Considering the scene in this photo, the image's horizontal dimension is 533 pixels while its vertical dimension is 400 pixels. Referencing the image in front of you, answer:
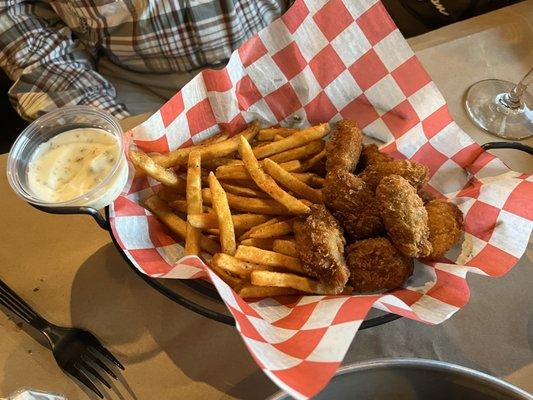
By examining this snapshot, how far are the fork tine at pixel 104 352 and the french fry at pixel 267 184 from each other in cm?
52

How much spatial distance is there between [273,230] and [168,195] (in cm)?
32

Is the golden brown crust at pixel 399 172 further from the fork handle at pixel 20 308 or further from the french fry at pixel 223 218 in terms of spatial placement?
the fork handle at pixel 20 308

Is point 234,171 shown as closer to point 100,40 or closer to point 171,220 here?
point 171,220

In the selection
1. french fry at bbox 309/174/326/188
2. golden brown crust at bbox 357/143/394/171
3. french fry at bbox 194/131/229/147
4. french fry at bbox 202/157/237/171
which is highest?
french fry at bbox 194/131/229/147

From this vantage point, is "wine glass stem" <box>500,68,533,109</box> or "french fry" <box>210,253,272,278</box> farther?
"wine glass stem" <box>500,68,533,109</box>

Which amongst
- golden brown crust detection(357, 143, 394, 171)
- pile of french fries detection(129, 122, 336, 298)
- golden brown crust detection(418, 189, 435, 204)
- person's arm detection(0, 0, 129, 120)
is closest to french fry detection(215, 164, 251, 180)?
pile of french fries detection(129, 122, 336, 298)

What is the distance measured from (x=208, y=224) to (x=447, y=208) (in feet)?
1.87

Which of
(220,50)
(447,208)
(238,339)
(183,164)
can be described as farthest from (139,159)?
(220,50)

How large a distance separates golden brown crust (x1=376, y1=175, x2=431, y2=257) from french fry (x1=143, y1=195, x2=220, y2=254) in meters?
0.42

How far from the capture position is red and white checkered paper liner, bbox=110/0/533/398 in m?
1.03

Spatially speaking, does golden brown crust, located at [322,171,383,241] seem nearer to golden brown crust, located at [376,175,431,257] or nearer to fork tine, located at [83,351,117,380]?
golden brown crust, located at [376,175,431,257]

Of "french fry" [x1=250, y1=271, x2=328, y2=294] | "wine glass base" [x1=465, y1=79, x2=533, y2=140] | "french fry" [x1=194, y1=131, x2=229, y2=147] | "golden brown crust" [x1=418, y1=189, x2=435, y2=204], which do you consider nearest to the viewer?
"french fry" [x1=250, y1=271, x2=328, y2=294]

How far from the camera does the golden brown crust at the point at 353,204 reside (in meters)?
1.13

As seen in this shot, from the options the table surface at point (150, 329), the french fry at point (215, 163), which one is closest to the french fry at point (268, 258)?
the table surface at point (150, 329)
